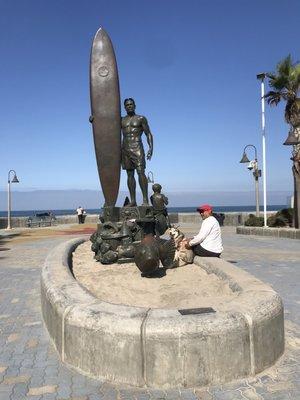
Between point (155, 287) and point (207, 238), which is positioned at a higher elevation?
point (207, 238)

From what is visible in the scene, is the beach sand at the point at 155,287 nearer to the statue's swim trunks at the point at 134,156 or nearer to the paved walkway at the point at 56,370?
the paved walkway at the point at 56,370

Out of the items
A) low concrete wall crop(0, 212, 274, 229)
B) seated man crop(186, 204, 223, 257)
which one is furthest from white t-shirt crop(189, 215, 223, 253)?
low concrete wall crop(0, 212, 274, 229)

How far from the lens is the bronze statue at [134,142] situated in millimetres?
9172

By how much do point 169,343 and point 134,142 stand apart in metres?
6.43

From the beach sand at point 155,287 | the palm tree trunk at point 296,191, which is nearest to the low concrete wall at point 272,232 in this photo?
the palm tree trunk at point 296,191

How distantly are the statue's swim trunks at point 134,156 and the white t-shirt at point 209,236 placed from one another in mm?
2826

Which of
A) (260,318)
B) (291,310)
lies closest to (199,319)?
(260,318)

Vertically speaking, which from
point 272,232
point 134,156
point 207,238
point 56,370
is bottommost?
point 56,370

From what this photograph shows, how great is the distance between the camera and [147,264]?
20.4 feet

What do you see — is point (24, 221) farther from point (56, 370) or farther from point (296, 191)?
point (56, 370)

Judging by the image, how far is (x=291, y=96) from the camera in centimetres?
1847

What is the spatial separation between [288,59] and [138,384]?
1819 centimetres

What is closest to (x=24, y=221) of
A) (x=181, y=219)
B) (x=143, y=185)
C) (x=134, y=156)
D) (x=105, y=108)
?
(x=181, y=219)

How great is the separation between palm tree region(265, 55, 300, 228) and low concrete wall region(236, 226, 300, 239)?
914 millimetres
